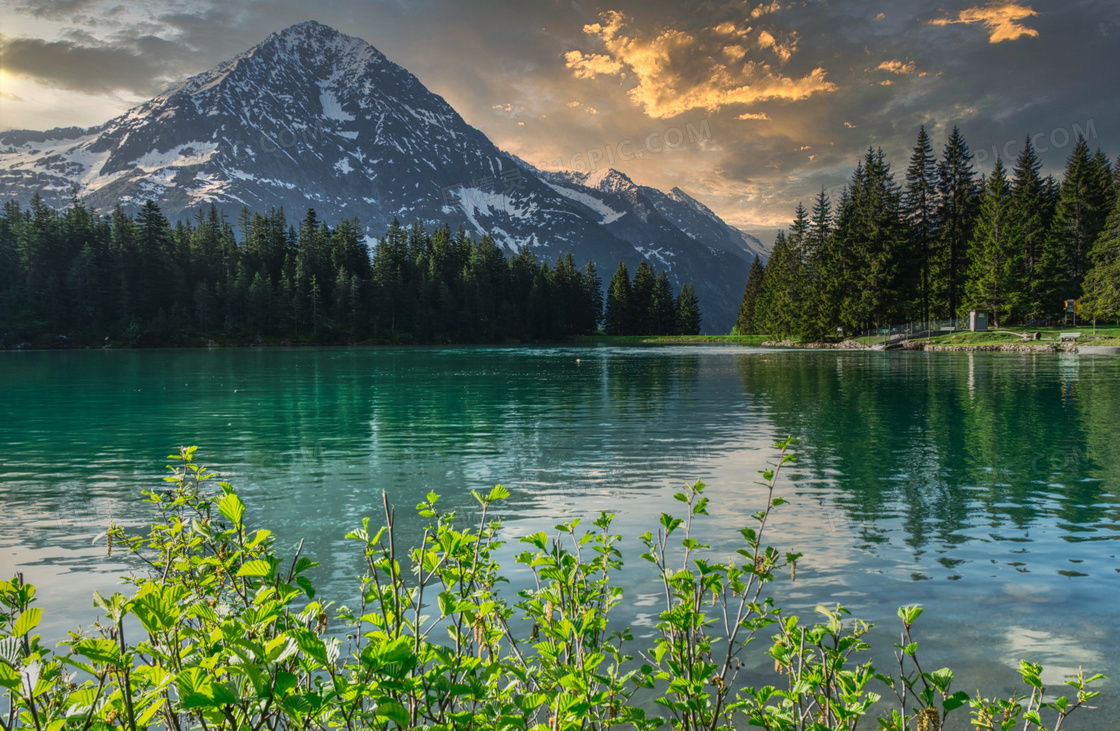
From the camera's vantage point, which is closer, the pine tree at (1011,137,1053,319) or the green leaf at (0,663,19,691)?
the green leaf at (0,663,19,691)

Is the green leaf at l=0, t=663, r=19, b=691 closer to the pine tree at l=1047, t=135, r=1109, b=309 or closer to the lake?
the lake

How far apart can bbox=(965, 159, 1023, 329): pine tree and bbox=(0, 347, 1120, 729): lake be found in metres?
49.7

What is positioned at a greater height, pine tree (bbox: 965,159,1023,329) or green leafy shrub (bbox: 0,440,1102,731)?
pine tree (bbox: 965,159,1023,329)

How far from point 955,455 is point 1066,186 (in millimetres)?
89663

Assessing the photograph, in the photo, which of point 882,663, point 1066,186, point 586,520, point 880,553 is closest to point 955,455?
point 880,553

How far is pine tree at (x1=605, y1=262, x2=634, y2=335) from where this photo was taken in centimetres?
16200

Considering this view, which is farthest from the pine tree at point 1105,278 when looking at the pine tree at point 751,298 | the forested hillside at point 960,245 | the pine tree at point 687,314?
the pine tree at point 687,314

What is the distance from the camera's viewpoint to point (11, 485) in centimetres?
1350

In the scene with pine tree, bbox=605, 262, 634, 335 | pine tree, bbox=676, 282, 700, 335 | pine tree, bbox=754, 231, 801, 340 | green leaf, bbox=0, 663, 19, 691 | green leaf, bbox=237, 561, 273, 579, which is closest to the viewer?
green leaf, bbox=0, 663, 19, 691

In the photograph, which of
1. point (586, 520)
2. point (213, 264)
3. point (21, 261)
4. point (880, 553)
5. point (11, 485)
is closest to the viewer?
point (880, 553)

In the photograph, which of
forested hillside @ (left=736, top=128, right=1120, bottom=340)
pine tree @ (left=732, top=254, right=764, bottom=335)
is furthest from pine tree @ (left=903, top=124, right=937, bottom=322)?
pine tree @ (left=732, top=254, right=764, bottom=335)

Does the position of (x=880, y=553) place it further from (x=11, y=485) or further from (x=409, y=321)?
(x=409, y=321)

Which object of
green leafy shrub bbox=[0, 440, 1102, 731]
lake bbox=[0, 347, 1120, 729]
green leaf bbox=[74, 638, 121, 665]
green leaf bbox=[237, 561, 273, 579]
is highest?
green leaf bbox=[237, 561, 273, 579]

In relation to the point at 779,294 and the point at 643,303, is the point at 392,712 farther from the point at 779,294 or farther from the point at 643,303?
the point at 643,303
